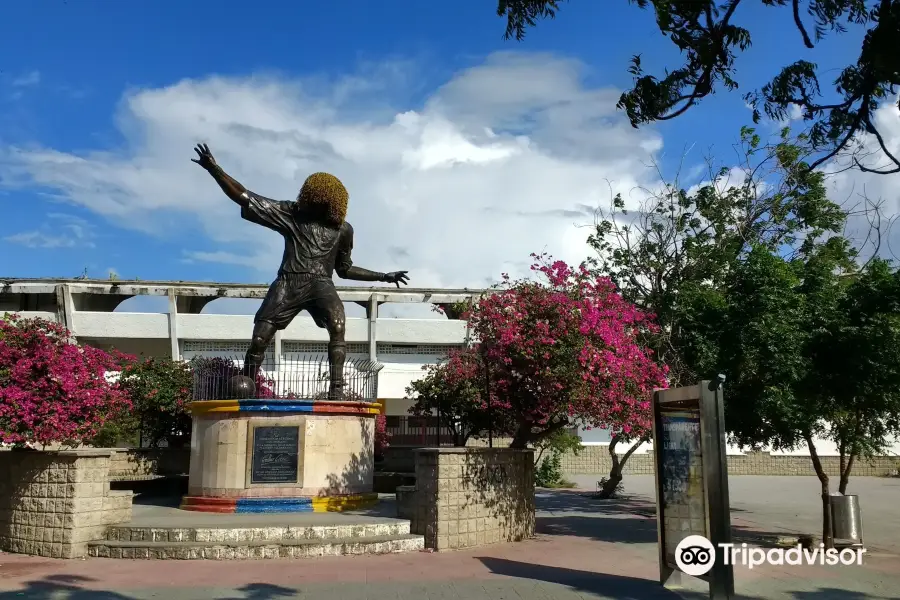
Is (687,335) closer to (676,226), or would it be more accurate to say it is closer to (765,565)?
(765,565)

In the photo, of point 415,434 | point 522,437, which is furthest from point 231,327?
point 522,437

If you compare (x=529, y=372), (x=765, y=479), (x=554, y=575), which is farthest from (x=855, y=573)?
(x=765, y=479)

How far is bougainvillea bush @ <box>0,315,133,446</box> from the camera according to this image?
33.5 feet

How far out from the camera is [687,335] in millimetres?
12133

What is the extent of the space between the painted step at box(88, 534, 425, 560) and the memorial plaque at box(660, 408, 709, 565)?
3.70m

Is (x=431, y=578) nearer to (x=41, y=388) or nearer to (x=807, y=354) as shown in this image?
(x=41, y=388)

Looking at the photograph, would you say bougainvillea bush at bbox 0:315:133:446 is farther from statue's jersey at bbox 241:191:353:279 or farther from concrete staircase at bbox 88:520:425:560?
statue's jersey at bbox 241:191:353:279

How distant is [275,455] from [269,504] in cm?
70

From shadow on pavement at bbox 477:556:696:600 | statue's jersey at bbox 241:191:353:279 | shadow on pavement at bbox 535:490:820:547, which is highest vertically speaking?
statue's jersey at bbox 241:191:353:279

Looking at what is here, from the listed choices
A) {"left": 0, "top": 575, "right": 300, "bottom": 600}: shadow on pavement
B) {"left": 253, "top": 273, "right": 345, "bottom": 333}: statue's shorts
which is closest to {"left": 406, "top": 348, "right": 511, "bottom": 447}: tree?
{"left": 253, "top": 273, "right": 345, "bottom": 333}: statue's shorts

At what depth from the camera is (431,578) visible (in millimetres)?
8508

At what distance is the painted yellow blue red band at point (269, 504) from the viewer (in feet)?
36.9

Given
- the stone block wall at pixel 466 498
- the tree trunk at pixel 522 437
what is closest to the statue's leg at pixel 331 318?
the stone block wall at pixel 466 498

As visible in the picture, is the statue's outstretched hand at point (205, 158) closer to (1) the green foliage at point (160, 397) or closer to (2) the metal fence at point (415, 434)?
(1) the green foliage at point (160, 397)
